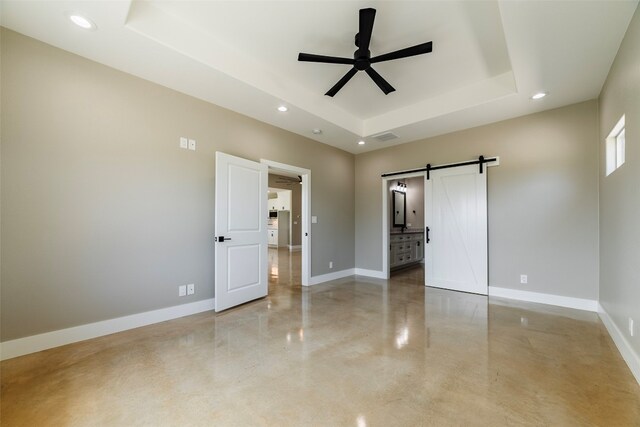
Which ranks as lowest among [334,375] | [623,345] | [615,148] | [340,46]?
[334,375]

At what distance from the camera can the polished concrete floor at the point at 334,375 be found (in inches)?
65.2

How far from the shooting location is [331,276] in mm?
5543

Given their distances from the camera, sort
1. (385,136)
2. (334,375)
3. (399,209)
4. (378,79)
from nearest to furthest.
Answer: (334,375), (378,79), (385,136), (399,209)

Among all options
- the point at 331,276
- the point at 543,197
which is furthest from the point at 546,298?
the point at 331,276

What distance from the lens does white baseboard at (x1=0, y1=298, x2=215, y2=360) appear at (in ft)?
7.71

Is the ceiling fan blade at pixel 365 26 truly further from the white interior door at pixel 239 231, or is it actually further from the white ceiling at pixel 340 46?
the white interior door at pixel 239 231

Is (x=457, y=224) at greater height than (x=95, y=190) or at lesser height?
lesser

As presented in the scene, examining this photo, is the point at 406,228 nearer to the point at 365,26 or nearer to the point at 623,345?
the point at 623,345

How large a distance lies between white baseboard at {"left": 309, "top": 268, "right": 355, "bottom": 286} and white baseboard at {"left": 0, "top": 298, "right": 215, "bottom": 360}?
212 cm

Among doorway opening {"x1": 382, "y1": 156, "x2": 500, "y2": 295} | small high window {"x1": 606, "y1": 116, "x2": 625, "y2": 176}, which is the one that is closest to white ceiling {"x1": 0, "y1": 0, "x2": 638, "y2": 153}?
small high window {"x1": 606, "y1": 116, "x2": 625, "y2": 176}

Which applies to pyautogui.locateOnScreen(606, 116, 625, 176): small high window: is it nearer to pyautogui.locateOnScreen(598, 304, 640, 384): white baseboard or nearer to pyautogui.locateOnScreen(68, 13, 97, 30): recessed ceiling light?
pyautogui.locateOnScreen(598, 304, 640, 384): white baseboard

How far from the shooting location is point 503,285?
423 cm

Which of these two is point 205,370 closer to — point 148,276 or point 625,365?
point 148,276

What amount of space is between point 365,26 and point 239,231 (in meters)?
2.87
